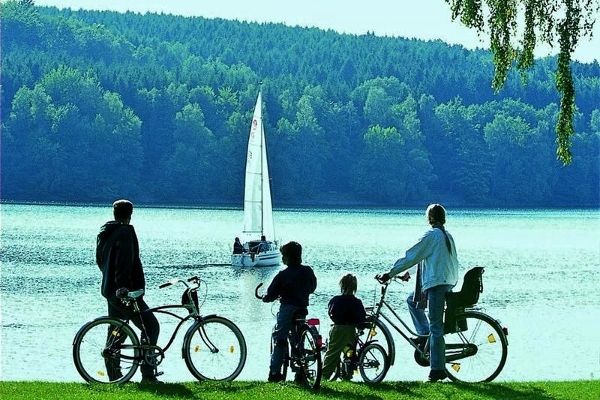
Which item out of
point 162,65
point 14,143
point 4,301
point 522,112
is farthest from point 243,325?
point 162,65

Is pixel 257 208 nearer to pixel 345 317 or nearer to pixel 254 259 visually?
pixel 254 259

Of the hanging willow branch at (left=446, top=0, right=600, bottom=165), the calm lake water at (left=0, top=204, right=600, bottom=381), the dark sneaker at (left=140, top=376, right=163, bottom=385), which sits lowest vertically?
the calm lake water at (left=0, top=204, right=600, bottom=381)

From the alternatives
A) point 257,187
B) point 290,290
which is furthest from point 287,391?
point 257,187

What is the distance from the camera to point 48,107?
139 meters

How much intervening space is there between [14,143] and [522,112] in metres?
75.2

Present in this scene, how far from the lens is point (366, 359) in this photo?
37.9 feet

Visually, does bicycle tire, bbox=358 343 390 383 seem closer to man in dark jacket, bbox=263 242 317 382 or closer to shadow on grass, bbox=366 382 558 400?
shadow on grass, bbox=366 382 558 400

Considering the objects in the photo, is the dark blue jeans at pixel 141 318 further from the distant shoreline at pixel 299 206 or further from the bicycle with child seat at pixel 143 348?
the distant shoreline at pixel 299 206

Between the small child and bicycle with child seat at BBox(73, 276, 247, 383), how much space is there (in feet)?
2.95

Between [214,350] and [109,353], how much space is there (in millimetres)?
992

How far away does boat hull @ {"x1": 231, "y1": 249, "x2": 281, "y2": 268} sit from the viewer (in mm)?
57406

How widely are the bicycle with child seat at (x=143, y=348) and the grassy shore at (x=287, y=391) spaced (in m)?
0.28

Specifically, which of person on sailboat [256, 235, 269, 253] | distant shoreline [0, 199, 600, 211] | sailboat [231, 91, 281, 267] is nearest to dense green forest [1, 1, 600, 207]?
distant shoreline [0, 199, 600, 211]

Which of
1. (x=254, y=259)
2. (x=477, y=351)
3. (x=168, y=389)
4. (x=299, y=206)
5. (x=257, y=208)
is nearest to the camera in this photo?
(x=168, y=389)
